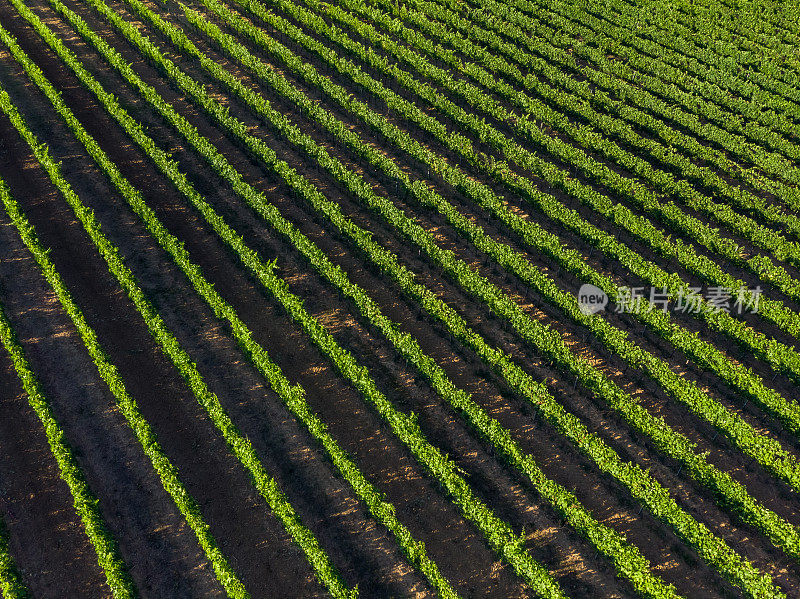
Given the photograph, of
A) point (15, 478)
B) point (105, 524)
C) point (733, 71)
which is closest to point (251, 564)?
point (105, 524)

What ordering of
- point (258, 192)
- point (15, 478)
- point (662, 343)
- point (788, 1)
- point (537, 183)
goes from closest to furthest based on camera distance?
1. point (15, 478)
2. point (662, 343)
3. point (258, 192)
4. point (537, 183)
5. point (788, 1)

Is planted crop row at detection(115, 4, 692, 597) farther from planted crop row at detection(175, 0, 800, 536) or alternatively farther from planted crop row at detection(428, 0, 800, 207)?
planted crop row at detection(428, 0, 800, 207)

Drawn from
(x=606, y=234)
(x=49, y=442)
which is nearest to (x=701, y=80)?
(x=606, y=234)

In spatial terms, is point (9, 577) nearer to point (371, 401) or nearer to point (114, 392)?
point (114, 392)

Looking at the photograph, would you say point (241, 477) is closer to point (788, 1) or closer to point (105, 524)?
point (105, 524)

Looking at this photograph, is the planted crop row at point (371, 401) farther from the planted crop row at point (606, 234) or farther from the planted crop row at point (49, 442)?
the planted crop row at point (606, 234)

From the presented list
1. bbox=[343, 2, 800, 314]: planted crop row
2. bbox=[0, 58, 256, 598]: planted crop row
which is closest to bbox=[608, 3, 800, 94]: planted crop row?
bbox=[343, 2, 800, 314]: planted crop row
